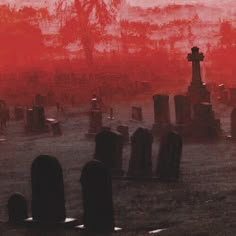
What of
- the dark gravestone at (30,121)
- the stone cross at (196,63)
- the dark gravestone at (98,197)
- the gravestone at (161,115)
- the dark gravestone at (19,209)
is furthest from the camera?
the dark gravestone at (30,121)

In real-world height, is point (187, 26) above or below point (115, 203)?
above

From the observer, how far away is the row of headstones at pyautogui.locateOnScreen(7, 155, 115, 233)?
37.0 feet

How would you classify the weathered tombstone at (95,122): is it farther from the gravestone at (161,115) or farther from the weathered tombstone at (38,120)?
the weathered tombstone at (38,120)

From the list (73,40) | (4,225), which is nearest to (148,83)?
(73,40)

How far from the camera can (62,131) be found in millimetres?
29688

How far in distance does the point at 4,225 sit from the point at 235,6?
6524cm

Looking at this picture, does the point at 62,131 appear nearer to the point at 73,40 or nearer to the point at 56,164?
the point at 56,164

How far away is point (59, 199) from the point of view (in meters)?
11.8

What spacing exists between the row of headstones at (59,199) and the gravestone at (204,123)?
1272cm

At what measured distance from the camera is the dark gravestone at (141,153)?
53.5ft

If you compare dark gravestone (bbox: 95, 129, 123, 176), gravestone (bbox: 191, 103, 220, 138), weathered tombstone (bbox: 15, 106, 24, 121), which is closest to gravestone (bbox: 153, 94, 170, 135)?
gravestone (bbox: 191, 103, 220, 138)

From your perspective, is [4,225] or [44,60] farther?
[44,60]

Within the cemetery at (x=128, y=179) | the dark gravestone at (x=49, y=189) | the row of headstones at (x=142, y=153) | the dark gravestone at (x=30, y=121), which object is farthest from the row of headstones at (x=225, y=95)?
the dark gravestone at (x=49, y=189)

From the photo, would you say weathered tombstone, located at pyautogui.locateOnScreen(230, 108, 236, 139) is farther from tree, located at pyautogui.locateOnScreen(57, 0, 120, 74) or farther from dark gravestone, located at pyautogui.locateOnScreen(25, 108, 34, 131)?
tree, located at pyautogui.locateOnScreen(57, 0, 120, 74)
